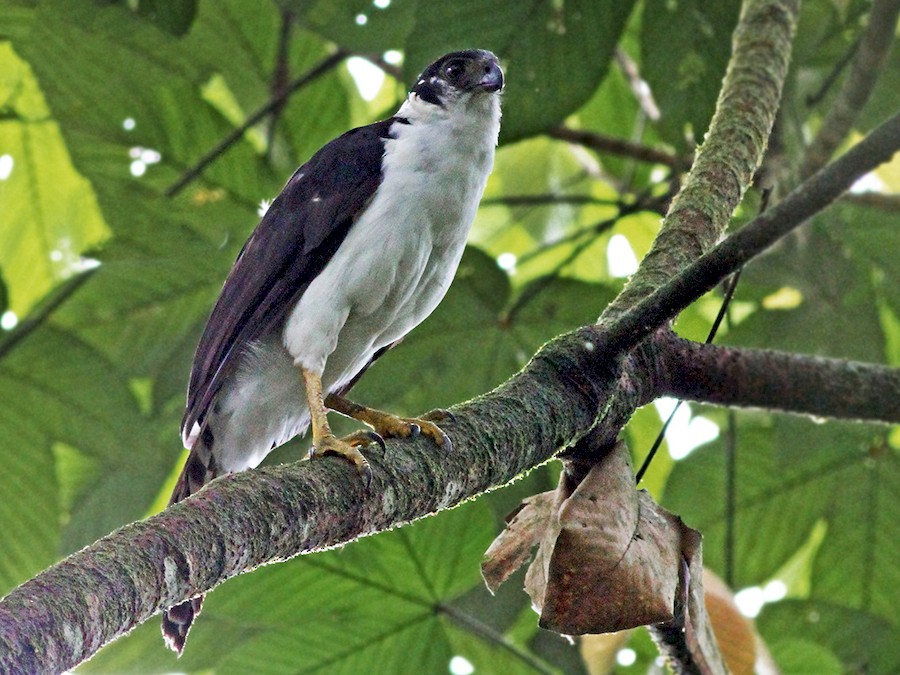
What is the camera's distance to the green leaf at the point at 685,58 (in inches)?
147

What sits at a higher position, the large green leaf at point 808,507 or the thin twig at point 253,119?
the thin twig at point 253,119

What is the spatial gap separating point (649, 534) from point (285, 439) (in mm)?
1578

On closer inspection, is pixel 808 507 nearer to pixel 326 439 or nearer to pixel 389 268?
pixel 389 268

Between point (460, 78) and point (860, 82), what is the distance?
1.26m

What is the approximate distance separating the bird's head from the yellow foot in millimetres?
1098

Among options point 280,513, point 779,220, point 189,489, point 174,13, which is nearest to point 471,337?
point 189,489

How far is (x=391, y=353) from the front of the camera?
3.64m

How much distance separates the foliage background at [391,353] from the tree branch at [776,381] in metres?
0.83

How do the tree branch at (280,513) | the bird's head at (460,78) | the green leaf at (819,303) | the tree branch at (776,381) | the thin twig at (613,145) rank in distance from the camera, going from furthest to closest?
the thin twig at (613,145) < the green leaf at (819,303) < the bird's head at (460,78) < the tree branch at (776,381) < the tree branch at (280,513)

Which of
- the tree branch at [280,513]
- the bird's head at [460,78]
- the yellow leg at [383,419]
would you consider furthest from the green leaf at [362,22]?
the tree branch at [280,513]

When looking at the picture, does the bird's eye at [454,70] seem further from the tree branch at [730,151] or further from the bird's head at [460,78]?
the tree branch at [730,151]

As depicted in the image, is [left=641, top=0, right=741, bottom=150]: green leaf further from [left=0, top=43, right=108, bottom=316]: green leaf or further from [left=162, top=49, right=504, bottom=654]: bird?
[left=0, top=43, right=108, bottom=316]: green leaf


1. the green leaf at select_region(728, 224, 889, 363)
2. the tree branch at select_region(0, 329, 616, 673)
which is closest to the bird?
the tree branch at select_region(0, 329, 616, 673)

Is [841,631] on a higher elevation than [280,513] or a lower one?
higher
